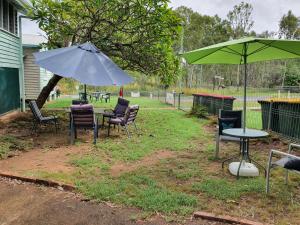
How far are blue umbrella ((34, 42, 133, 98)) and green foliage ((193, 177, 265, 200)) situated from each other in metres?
3.34

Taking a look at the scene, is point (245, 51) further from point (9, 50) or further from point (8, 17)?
point (8, 17)

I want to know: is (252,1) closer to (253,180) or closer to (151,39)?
(151,39)

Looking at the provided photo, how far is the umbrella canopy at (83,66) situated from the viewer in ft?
23.2

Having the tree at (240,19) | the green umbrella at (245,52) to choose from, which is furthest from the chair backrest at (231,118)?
the tree at (240,19)

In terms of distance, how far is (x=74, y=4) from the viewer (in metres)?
11.0

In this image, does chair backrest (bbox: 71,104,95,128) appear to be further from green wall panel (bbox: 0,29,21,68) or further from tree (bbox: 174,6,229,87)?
tree (bbox: 174,6,229,87)

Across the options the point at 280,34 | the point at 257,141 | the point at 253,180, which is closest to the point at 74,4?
the point at 257,141

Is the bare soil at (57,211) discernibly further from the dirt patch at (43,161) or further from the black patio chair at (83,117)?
the black patio chair at (83,117)

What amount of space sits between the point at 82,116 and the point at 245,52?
4.11 metres

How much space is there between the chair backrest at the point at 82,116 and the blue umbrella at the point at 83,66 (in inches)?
32.0

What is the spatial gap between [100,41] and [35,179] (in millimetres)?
7432

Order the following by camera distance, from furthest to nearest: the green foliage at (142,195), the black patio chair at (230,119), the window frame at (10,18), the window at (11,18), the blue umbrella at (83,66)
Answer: the window at (11,18)
the window frame at (10,18)
the blue umbrella at (83,66)
the black patio chair at (230,119)
the green foliage at (142,195)

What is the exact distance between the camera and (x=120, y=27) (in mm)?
10938

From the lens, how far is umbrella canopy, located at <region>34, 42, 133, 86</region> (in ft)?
23.2
